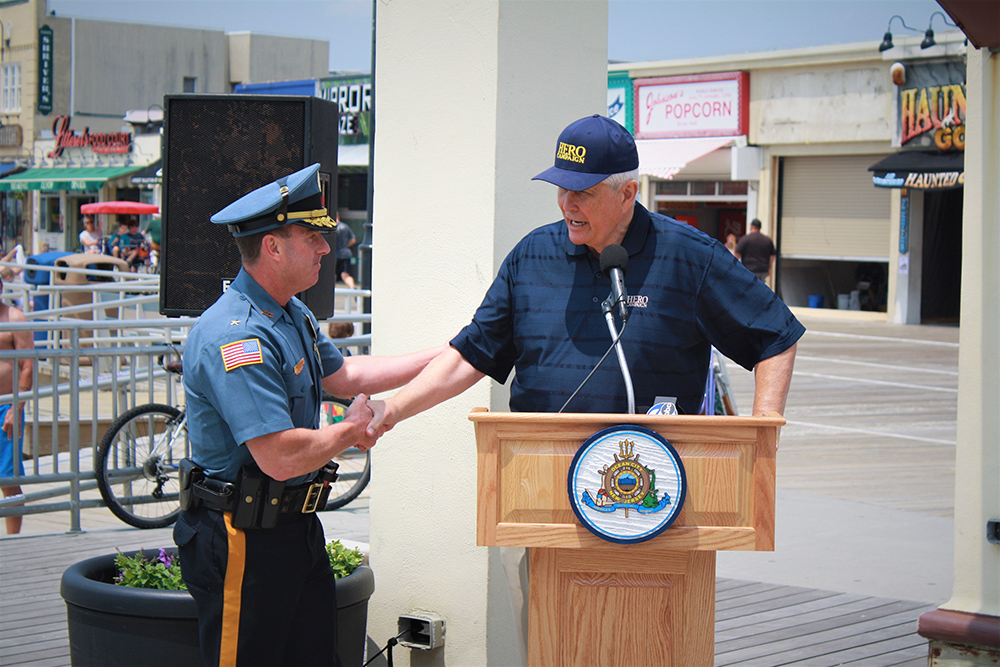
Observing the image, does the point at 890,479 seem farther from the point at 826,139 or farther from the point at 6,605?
the point at 826,139

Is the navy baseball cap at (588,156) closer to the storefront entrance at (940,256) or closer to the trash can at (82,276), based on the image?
the trash can at (82,276)

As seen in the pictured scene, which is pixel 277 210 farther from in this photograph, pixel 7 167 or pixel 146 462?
pixel 7 167

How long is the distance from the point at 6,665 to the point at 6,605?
2.89ft

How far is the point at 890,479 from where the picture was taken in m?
8.70

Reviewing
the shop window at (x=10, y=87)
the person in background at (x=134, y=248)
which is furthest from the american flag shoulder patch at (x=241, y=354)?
the shop window at (x=10, y=87)

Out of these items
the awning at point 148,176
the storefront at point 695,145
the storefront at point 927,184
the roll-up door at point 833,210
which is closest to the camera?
the storefront at point 927,184

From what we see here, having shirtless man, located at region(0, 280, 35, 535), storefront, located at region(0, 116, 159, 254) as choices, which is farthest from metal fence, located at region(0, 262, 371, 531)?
storefront, located at region(0, 116, 159, 254)

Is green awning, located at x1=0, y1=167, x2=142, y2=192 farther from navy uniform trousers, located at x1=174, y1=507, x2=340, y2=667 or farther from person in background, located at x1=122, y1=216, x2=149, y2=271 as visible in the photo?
navy uniform trousers, located at x1=174, y1=507, x2=340, y2=667

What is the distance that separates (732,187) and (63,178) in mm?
28477

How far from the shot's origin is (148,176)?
39.5m

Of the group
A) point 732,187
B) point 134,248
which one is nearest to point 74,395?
point 134,248

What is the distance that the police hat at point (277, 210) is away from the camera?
3.04m

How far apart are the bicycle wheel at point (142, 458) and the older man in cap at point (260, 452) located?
434 centimetres

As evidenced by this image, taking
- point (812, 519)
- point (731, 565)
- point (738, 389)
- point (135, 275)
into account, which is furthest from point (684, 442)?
point (135, 275)
